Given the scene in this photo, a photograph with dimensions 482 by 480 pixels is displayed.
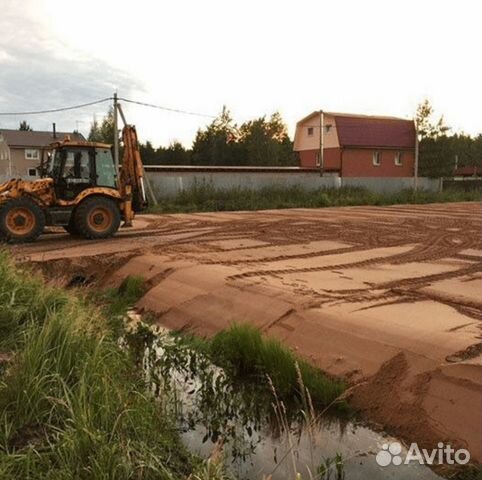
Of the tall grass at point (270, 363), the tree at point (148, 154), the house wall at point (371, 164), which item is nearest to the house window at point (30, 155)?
the tree at point (148, 154)

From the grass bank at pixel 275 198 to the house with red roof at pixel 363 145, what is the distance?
8549mm

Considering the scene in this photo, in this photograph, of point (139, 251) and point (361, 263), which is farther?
point (139, 251)

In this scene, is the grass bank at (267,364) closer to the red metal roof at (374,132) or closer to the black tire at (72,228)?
the black tire at (72,228)

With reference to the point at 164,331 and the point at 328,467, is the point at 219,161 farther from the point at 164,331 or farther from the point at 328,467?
the point at 328,467

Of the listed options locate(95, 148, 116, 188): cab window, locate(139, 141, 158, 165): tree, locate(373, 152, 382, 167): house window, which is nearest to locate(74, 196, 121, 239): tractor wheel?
locate(95, 148, 116, 188): cab window

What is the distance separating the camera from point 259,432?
539 cm

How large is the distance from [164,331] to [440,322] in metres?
3.95

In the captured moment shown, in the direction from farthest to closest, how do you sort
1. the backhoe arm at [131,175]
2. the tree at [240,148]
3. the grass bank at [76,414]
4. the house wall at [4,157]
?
the house wall at [4,157]
the tree at [240,148]
the backhoe arm at [131,175]
the grass bank at [76,414]

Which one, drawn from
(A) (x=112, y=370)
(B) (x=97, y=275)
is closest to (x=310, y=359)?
(A) (x=112, y=370)

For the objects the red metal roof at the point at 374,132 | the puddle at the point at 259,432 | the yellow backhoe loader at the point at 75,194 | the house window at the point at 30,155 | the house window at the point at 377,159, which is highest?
the red metal roof at the point at 374,132

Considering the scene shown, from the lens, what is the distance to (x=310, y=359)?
640 cm

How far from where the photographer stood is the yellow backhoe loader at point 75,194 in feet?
45.0

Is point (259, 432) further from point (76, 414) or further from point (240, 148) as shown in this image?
point (240, 148)

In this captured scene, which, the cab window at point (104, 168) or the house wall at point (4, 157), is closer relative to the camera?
the cab window at point (104, 168)
